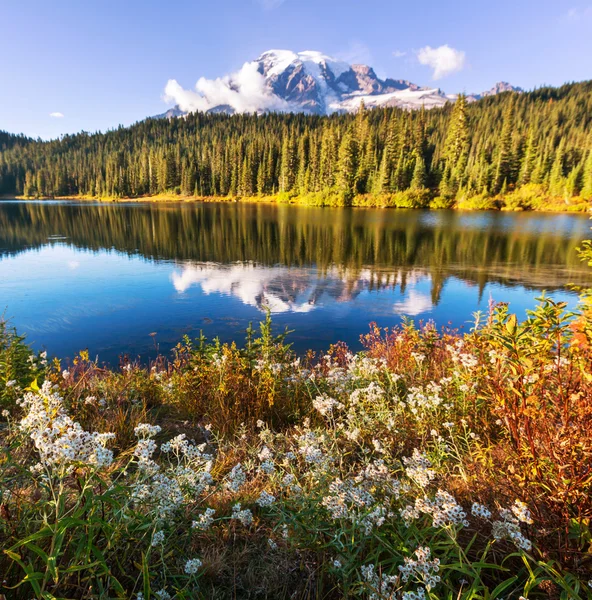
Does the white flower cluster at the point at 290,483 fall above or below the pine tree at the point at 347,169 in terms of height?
below

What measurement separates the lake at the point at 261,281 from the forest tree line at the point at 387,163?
42305 millimetres

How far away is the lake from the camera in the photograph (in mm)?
12555

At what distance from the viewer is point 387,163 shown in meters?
77.7

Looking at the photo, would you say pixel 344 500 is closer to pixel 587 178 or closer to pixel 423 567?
pixel 423 567

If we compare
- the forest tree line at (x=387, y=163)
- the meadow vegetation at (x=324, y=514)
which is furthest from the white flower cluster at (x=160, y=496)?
the forest tree line at (x=387, y=163)

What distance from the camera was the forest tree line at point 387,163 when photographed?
7175 cm

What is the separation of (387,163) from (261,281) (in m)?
69.5

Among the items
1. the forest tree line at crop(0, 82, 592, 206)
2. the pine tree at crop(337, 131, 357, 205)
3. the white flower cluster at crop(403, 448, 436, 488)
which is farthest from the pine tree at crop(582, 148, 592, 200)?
the white flower cluster at crop(403, 448, 436, 488)

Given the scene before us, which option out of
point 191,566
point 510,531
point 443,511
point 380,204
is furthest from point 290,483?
point 380,204

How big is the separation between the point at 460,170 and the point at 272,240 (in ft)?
194

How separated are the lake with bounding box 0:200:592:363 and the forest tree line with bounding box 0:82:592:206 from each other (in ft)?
139

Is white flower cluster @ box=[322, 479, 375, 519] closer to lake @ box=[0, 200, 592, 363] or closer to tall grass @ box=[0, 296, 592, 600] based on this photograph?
tall grass @ box=[0, 296, 592, 600]

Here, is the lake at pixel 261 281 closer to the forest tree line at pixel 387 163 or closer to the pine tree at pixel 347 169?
the pine tree at pixel 347 169

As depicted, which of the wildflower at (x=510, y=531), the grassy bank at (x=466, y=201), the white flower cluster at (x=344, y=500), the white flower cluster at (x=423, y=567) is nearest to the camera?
the white flower cluster at (x=423, y=567)
